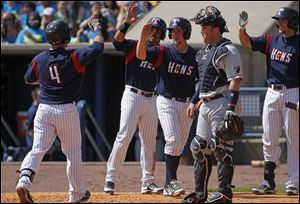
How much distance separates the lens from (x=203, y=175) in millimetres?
10102

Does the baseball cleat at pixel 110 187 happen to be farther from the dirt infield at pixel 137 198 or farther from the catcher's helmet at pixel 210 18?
the catcher's helmet at pixel 210 18

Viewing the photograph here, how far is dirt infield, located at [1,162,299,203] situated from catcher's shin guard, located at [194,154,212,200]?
0.51 metres

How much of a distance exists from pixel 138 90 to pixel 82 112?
6389mm

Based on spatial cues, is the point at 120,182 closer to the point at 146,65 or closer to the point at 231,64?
the point at 146,65

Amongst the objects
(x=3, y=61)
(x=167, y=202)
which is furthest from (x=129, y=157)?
(x=167, y=202)

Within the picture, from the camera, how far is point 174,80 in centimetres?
1129

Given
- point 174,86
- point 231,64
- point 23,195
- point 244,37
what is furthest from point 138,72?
point 23,195

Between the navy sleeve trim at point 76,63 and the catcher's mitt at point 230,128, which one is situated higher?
the navy sleeve trim at point 76,63

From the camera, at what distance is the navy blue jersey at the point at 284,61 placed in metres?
11.1

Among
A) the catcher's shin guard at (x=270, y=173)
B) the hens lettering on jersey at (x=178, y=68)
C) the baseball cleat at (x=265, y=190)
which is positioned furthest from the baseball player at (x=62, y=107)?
the catcher's shin guard at (x=270, y=173)

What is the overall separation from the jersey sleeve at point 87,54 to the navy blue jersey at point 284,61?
2178 mm

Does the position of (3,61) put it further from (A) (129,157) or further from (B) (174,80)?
(B) (174,80)

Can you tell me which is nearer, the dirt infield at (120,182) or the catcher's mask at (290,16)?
the dirt infield at (120,182)

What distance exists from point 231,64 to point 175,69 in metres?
1.40
